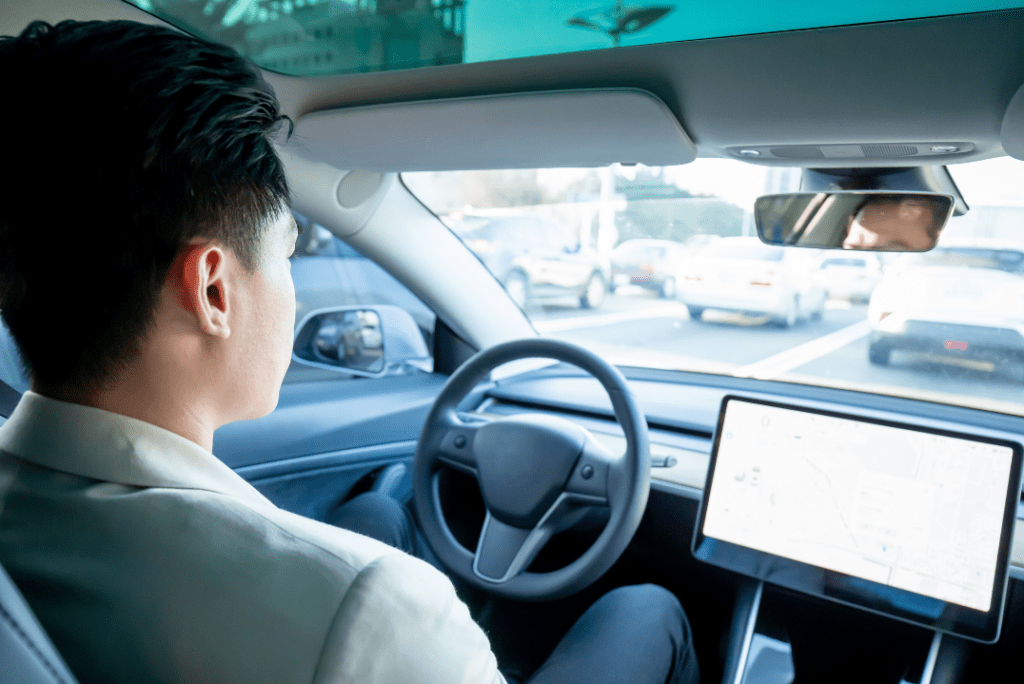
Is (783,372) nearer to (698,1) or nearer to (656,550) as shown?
(656,550)

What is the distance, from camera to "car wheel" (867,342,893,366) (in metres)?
4.04

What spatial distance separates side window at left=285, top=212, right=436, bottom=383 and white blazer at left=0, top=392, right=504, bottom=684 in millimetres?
2213

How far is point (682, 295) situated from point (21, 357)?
529 cm

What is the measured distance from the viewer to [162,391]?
3.00 feet

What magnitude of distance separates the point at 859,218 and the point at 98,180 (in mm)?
1764

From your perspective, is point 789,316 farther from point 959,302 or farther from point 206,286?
point 206,286

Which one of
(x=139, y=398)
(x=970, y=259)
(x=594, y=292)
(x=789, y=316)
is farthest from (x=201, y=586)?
(x=789, y=316)

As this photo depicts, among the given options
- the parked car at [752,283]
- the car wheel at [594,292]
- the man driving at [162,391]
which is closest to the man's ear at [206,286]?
the man driving at [162,391]

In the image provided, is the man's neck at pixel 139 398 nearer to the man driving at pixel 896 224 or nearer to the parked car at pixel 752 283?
the man driving at pixel 896 224

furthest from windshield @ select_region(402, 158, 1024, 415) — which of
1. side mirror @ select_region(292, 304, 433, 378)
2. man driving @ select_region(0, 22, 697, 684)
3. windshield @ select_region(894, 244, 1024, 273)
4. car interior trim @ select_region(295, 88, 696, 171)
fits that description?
man driving @ select_region(0, 22, 697, 684)

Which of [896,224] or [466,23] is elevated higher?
[466,23]

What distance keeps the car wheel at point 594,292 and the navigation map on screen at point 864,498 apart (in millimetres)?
3855

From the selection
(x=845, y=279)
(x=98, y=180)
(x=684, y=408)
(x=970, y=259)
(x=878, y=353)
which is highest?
(x=970, y=259)

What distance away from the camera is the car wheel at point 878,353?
13.3ft
